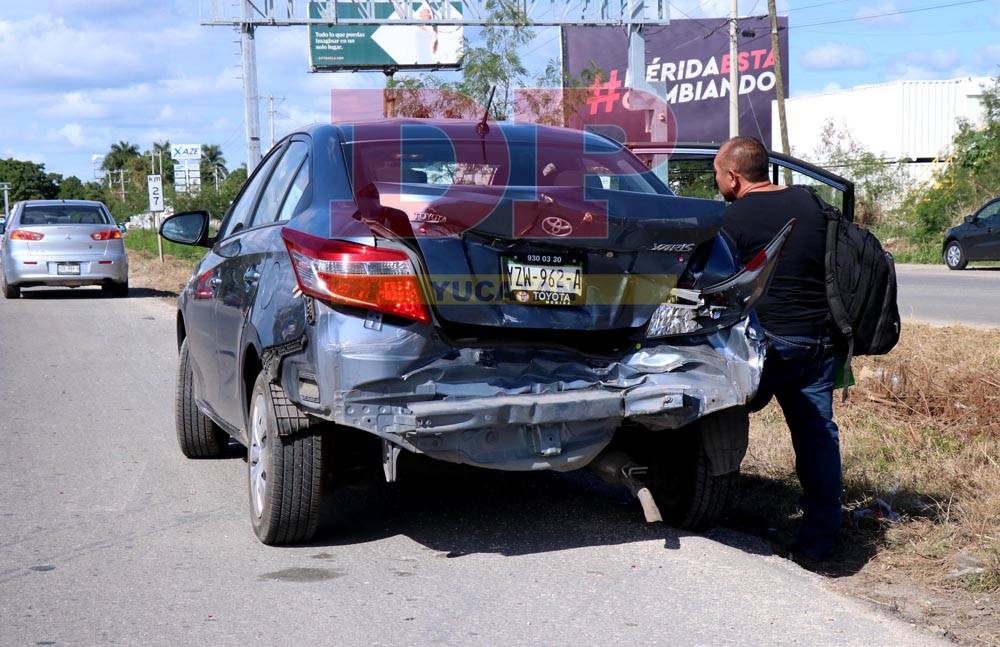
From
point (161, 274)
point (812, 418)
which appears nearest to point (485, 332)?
point (812, 418)

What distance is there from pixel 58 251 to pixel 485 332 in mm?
17760

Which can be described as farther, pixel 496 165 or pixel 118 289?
pixel 118 289

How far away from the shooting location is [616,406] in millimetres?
4539

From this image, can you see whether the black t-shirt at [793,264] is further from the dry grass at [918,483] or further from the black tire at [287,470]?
the black tire at [287,470]

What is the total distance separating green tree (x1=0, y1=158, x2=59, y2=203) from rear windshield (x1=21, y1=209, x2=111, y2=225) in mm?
129651

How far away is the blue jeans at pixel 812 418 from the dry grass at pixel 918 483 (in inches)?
8.0

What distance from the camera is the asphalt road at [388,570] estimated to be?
4.09 metres

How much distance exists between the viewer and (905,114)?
4597 centimetres

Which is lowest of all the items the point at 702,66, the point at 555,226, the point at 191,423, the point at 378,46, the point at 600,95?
the point at 191,423

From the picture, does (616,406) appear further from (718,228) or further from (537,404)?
(718,228)

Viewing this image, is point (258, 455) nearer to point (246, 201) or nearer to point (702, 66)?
point (246, 201)

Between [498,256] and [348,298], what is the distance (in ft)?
1.95

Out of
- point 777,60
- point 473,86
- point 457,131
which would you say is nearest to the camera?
point 457,131

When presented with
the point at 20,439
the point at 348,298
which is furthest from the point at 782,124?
the point at 348,298
